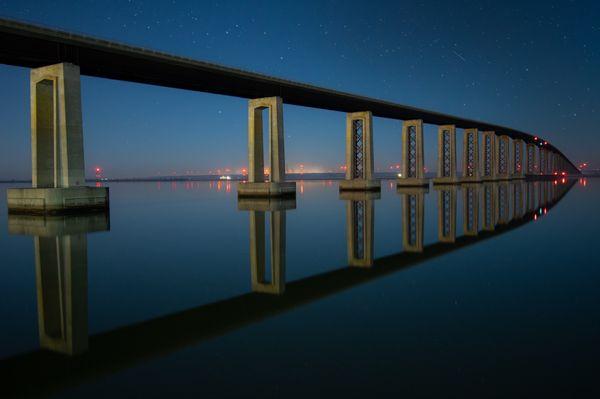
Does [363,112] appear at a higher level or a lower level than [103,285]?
higher

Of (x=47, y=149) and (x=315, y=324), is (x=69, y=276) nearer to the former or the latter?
(x=315, y=324)

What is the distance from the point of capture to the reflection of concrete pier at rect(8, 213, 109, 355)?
5.67m

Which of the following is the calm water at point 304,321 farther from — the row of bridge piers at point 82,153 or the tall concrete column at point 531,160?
the tall concrete column at point 531,160

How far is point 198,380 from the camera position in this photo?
428 centimetres

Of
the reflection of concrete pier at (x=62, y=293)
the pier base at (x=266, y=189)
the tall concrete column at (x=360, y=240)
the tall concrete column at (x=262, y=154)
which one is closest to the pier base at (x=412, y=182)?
the tall concrete column at (x=262, y=154)

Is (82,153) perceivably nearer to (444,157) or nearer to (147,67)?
(147,67)

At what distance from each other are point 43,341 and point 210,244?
9381 millimetres

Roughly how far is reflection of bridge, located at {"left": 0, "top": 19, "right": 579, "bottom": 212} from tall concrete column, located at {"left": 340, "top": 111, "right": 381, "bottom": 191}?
0.14 metres

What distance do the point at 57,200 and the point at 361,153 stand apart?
45.2m

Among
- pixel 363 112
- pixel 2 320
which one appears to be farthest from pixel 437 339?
pixel 363 112

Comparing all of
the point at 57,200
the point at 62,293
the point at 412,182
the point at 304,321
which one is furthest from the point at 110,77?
the point at 412,182

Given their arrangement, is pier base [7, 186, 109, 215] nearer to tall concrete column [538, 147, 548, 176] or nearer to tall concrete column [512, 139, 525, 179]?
tall concrete column [512, 139, 525, 179]

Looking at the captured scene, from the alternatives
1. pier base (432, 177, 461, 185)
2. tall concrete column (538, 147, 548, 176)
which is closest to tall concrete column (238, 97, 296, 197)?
pier base (432, 177, 461, 185)

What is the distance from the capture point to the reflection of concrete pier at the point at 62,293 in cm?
567
